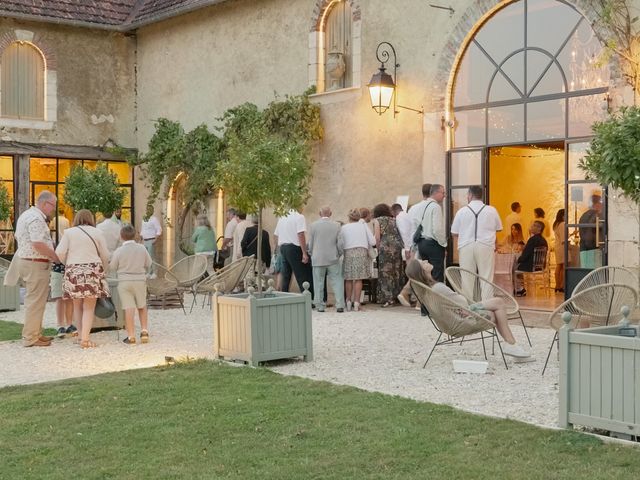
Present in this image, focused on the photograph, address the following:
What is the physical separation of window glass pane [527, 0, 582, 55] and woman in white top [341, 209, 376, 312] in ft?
11.3

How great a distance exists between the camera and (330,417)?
6180 mm

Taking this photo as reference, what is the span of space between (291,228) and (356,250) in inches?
40.8

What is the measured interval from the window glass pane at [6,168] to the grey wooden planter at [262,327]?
445 inches

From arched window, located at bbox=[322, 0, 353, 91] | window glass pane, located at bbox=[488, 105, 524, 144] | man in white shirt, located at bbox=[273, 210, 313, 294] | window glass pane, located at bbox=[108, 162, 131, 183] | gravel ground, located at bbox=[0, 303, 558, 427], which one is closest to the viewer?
gravel ground, located at bbox=[0, 303, 558, 427]

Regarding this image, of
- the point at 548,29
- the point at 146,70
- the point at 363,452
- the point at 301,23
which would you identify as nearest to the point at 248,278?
the point at 301,23

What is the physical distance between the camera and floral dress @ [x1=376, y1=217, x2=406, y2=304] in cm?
1359

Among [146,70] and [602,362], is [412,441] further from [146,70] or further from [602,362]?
[146,70]

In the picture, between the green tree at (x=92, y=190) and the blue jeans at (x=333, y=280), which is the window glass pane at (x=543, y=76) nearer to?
the blue jeans at (x=333, y=280)

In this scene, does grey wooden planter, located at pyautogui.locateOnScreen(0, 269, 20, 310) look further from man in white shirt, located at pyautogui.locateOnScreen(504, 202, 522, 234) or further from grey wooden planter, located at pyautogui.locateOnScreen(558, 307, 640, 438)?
grey wooden planter, located at pyautogui.locateOnScreen(558, 307, 640, 438)

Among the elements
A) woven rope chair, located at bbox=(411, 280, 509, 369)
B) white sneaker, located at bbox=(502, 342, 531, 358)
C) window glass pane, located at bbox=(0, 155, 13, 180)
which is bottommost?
white sneaker, located at bbox=(502, 342, 531, 358)

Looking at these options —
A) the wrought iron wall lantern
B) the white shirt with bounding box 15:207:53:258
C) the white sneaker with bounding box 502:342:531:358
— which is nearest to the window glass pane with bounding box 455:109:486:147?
the wrought iron wall lantern

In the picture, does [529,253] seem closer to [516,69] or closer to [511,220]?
[511,220]

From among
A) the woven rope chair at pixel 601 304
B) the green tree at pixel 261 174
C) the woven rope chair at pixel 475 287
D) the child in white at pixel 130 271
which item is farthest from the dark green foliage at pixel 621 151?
the child in white at pixel 130 271

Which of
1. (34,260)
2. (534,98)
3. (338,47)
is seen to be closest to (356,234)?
(534,98)
